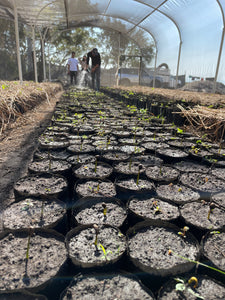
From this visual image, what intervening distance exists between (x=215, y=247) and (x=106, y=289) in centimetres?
70

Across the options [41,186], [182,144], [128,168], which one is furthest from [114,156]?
[182,144]

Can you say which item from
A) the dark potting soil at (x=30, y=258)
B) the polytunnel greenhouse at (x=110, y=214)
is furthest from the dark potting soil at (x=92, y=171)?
the dark potting soil at (x=30, y=258)

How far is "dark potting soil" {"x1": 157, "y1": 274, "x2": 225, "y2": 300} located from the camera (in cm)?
97

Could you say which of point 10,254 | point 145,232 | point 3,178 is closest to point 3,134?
point 3,178

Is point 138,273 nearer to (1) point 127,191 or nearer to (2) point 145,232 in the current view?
(2) point 145,232

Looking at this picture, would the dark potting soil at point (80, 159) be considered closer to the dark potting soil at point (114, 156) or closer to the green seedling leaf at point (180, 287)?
the dark potting soil at point (114, 156)

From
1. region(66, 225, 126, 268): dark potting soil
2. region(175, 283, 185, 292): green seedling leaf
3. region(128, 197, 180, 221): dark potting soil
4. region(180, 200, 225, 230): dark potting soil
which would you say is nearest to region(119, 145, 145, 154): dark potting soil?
region(128, 197, 180, 221): dark potting soil

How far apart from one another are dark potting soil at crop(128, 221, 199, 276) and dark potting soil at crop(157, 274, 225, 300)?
52mm

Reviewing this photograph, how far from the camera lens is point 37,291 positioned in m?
0.98

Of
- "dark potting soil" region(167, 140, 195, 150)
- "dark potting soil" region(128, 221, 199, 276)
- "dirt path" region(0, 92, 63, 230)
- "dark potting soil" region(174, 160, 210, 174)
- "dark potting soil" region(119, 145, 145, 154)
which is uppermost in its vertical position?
"dark potting soil" region(167, 140, 195, 150)

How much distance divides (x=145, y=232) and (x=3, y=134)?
10.9ft

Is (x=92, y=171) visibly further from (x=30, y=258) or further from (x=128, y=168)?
(x=30, y=258)

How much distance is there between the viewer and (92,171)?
2137 millimetres

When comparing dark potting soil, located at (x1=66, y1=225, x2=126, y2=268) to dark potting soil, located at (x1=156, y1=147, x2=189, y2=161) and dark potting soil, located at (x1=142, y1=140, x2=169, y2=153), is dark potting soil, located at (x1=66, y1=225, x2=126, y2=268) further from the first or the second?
dark potting soil, located at (x1=142, y1=140, x2=169, y2=153)
